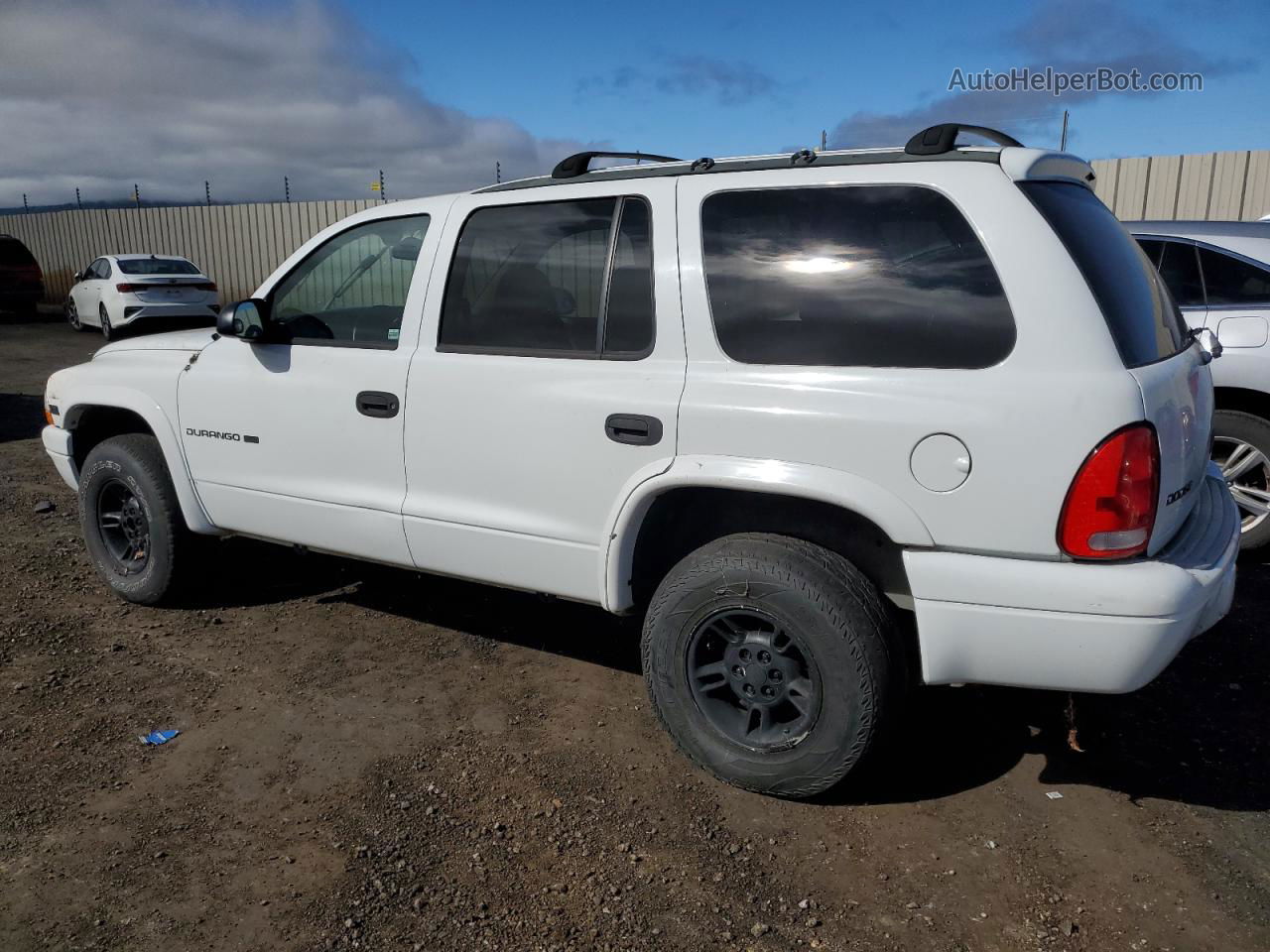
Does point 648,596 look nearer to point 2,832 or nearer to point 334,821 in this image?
point 334,821

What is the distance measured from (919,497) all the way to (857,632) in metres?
0.44

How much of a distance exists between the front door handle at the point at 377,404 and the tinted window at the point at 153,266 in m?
15.7

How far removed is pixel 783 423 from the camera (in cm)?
309

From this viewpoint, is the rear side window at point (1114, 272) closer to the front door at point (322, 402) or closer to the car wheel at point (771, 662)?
the car wheel at point (771, 662)

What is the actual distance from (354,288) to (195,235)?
70.1 feet

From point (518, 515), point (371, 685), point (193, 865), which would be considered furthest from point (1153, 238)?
point (193, 865)

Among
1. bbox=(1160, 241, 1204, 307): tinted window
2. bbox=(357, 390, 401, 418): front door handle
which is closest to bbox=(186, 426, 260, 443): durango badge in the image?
bbox=(357, 390, 401, 418): front door handle

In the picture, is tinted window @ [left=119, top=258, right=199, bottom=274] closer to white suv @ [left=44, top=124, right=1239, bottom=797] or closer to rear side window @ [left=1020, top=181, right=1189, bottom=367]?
white suv @ [left=44, top=124, right=1239, bottom=797]

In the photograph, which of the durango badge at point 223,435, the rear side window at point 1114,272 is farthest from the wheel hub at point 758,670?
the durango badge at point 223,435

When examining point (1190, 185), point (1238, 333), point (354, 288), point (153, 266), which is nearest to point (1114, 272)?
point (354, 288)

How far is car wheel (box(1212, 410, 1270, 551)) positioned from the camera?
548 cm

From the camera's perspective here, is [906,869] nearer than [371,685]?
Yes

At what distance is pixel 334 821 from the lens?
3199 millimetres

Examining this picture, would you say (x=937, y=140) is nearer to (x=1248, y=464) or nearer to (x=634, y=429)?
(x=634, y=429)
